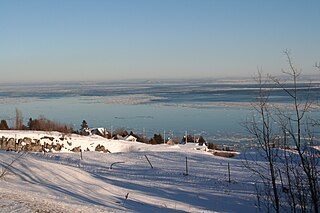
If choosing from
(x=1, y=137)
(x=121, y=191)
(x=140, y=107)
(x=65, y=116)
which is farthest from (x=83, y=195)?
(x=140, y=107)

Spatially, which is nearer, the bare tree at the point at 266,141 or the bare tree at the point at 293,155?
the bare tree at the point at 293,155

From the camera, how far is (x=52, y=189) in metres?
14.6

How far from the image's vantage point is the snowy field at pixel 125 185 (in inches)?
466

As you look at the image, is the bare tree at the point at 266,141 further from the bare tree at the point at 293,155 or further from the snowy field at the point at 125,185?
the snowy field at the point at 125,185

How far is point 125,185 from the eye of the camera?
1925 cm

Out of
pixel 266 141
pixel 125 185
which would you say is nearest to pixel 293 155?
pixel 266 141

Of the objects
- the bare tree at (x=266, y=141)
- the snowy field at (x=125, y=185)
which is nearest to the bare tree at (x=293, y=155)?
the bare tree at (x=266, y=141)

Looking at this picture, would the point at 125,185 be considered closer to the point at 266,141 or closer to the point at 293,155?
the point at 293,155

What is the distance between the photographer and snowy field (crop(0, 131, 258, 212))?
11.8 metres

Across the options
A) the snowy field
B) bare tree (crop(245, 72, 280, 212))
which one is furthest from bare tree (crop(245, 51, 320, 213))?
the snowy field

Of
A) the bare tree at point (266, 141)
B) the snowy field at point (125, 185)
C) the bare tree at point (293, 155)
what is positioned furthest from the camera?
the snowy field at point (125, 185)

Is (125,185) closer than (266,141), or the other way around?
(266,141)

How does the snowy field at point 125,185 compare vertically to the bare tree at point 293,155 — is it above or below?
below

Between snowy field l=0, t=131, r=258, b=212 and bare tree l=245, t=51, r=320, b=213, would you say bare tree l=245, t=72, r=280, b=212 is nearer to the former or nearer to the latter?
bare tree l=245, t=51, r=320, b=213
